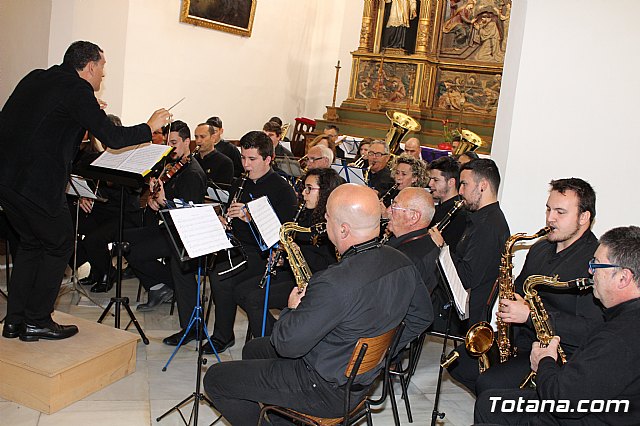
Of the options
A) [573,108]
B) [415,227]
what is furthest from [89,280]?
[573,108]

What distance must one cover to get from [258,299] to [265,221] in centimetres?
74

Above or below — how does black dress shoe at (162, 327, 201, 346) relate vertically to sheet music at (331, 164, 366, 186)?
below

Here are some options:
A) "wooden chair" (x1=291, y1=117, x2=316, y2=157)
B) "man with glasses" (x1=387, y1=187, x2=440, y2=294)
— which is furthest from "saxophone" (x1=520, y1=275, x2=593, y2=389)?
"wooden chair" (x1=291, y1=117, x2=316, y2=157)

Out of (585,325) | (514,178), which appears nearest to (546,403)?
(585,325)

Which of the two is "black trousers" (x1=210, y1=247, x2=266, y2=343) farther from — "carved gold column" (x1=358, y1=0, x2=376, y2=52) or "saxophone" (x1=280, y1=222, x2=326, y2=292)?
"carved gold column" (x1=358, y1=0, x2=376, y2=52)

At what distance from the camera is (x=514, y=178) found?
472cm

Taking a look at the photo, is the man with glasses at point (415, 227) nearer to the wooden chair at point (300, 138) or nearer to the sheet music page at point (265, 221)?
the sheet music page at point (265, 221)

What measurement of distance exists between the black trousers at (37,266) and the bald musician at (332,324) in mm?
1444

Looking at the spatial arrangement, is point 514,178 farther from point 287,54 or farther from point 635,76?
point 287,54

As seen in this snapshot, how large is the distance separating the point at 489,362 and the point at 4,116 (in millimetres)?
3089

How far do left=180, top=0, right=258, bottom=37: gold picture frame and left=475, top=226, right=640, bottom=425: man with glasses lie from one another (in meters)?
9.10

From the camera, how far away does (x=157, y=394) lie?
4.00 m

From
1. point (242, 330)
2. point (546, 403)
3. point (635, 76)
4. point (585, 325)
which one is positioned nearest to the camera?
point (546, 403)

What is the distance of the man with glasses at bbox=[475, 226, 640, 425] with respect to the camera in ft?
7.88
